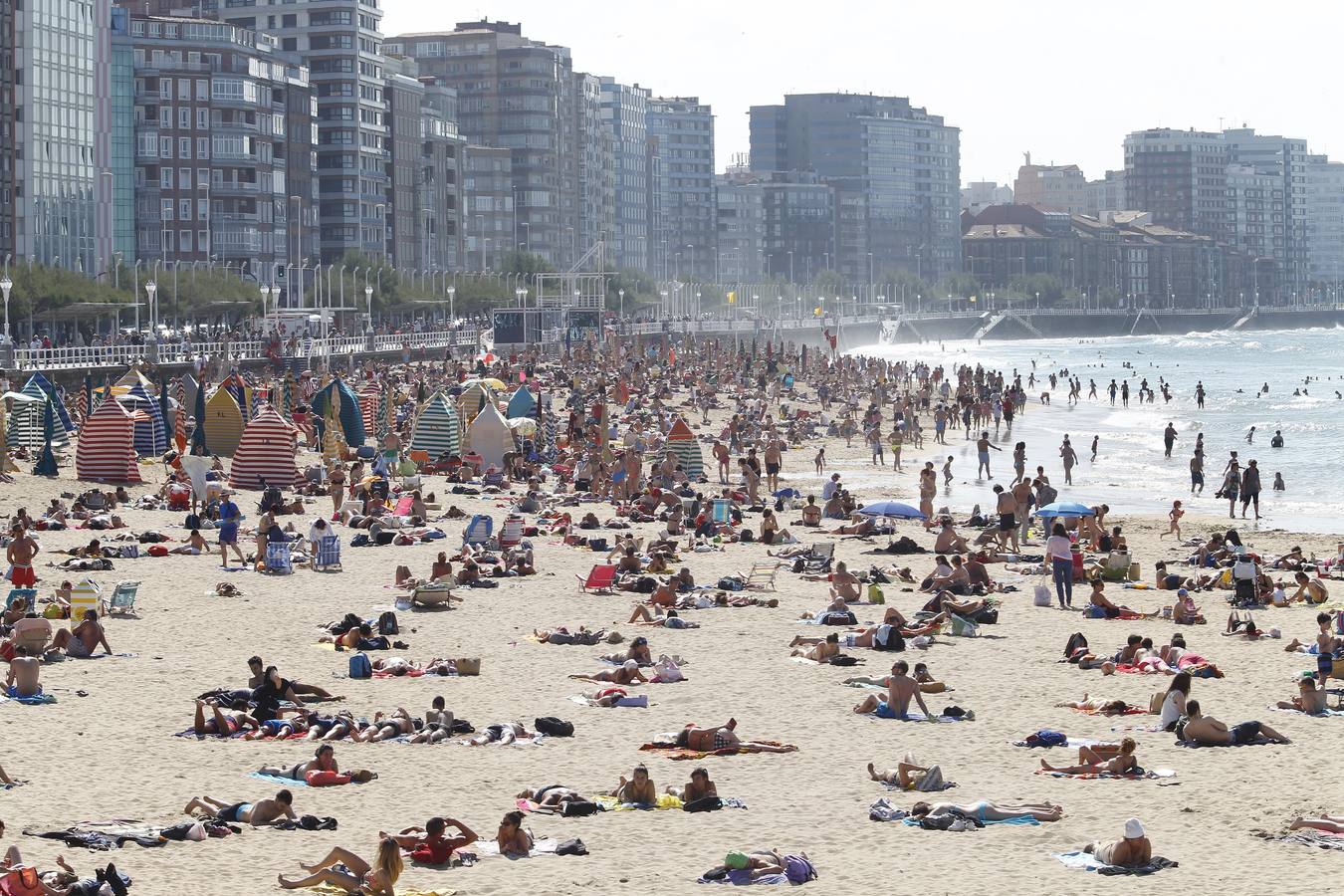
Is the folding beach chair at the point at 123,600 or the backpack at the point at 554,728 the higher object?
the folding beach chair at the point at 123,600

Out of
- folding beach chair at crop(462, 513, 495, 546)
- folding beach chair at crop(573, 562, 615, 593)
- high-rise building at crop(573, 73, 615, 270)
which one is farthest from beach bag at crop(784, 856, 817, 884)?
high-rise building at crop(573, 73, 615, 270)

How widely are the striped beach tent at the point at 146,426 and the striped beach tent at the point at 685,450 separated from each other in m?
9.09

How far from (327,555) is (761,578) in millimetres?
5206

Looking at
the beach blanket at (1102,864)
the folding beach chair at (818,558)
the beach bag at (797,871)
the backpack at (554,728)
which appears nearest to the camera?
the beach bag at (797,871)

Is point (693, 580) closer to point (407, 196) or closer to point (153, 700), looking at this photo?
point (153, 700)

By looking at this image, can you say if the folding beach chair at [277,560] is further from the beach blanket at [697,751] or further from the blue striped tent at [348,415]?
the blue striped tent at [348,415]

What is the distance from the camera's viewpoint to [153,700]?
17422 mm

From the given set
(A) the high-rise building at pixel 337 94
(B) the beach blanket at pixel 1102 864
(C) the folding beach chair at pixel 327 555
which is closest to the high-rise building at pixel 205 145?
(A) the high-rise building at pixel 337 94

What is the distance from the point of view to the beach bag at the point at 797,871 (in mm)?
12602

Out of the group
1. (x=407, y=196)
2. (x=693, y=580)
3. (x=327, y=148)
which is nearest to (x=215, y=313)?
(x=327, y=148)

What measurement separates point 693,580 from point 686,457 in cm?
1227

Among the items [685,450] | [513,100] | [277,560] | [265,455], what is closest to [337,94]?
[513,100]

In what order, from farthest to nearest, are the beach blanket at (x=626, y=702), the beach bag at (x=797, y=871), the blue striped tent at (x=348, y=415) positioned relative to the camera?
the blue striped tent at (x=348, y=415), the beach blanket at (x=626, y=702), the beach bag at (x=797, y=871)

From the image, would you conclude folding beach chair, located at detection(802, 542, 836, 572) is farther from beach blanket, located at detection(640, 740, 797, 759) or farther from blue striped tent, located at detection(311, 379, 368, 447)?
blue striped tent, located at detection(311, 379, 368, 447)
